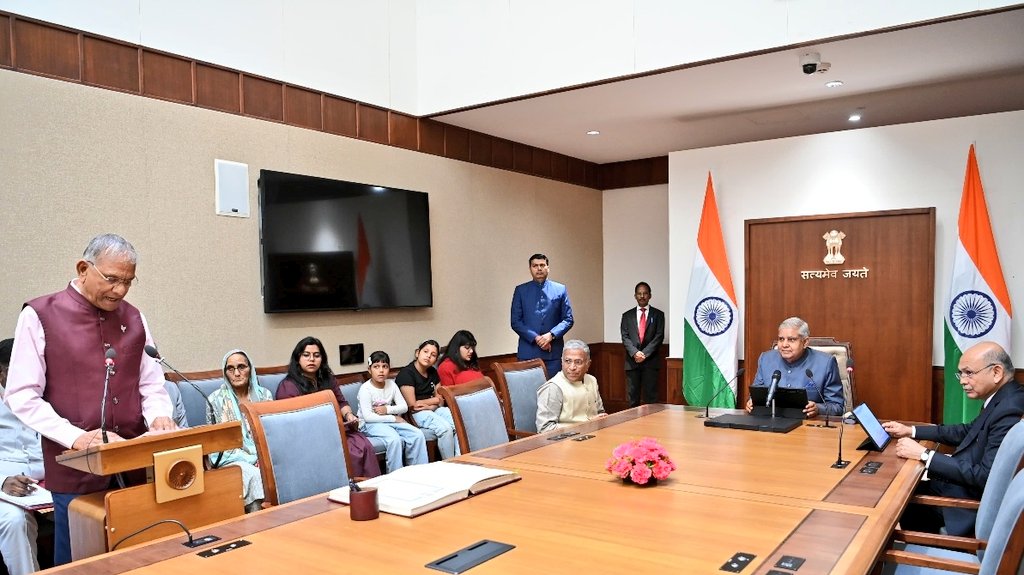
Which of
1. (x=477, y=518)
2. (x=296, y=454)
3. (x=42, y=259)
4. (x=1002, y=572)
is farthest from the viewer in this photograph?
(x=42, y=259)

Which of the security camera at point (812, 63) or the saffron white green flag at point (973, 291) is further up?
the security camera at point (812, 63)

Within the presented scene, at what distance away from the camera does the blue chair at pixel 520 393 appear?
13.6 ft

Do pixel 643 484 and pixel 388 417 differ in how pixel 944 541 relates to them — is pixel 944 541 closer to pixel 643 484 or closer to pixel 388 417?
pixel 643 484

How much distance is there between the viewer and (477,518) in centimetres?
209

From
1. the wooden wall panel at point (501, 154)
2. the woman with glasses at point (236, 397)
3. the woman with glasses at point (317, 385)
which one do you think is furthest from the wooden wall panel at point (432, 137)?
the woman with glasses at point (236, 397)

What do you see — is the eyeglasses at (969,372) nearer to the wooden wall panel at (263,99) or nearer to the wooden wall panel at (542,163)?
the wooden wall panel at (263,99)

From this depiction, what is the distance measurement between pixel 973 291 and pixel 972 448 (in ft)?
10.2

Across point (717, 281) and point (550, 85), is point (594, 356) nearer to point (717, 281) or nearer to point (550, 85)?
point (717, 281)

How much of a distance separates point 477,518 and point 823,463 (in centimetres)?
142

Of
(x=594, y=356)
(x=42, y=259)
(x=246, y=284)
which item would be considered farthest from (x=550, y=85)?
(x=594, y=356)

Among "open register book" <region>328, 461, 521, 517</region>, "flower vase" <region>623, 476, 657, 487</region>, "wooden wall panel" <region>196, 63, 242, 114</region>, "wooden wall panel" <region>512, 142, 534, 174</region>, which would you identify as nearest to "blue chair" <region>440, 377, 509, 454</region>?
"open register book" <region>328, 461, 521, 517</region>

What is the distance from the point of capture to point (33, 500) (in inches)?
131

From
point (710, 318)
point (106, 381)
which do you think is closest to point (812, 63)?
point (710, 318)

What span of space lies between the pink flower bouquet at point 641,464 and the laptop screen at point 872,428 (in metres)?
0.99
